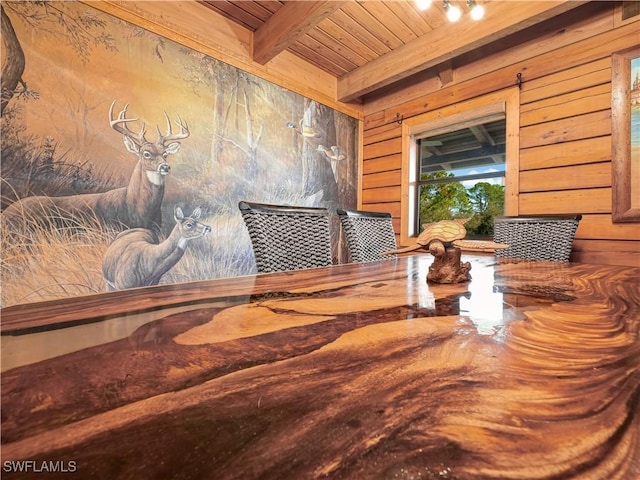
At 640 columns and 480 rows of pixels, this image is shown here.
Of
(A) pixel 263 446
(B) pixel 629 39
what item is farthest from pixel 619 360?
(B) pixel 629 39

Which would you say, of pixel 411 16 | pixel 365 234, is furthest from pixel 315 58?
pixel 365 234

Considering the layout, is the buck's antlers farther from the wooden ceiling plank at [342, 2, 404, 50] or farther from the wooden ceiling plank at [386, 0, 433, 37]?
the wooden ceiling plank at [386, 0, 433, 37]

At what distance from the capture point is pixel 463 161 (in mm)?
2715

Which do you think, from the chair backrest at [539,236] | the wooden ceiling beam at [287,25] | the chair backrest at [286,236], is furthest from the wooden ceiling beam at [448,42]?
the chair backrest at [286,236]

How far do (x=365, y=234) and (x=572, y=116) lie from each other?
70.7 inches

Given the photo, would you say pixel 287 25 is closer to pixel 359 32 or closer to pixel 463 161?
pixel 359 32

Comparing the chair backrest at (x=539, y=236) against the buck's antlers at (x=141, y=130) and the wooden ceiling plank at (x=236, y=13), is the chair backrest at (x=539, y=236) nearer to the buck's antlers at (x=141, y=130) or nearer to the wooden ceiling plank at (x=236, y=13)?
the buck's antlers at (x=141, y=130)

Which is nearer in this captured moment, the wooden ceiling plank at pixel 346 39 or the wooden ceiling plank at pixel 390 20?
the wooden ceiling plank at pixel 390 20

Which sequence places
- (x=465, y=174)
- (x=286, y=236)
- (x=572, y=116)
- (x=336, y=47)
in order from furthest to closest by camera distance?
1. (x=465, y=174)
2. (x=336, y=47)
3. (x=572, y=116)
4. (x=286, y=236)

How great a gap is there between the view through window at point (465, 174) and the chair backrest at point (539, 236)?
850mm

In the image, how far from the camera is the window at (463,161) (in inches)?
91.7

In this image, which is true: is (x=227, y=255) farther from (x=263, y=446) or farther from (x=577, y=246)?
(x=577, y=246)

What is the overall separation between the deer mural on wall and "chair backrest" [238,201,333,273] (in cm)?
111

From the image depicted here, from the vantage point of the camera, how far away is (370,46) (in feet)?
8.34
